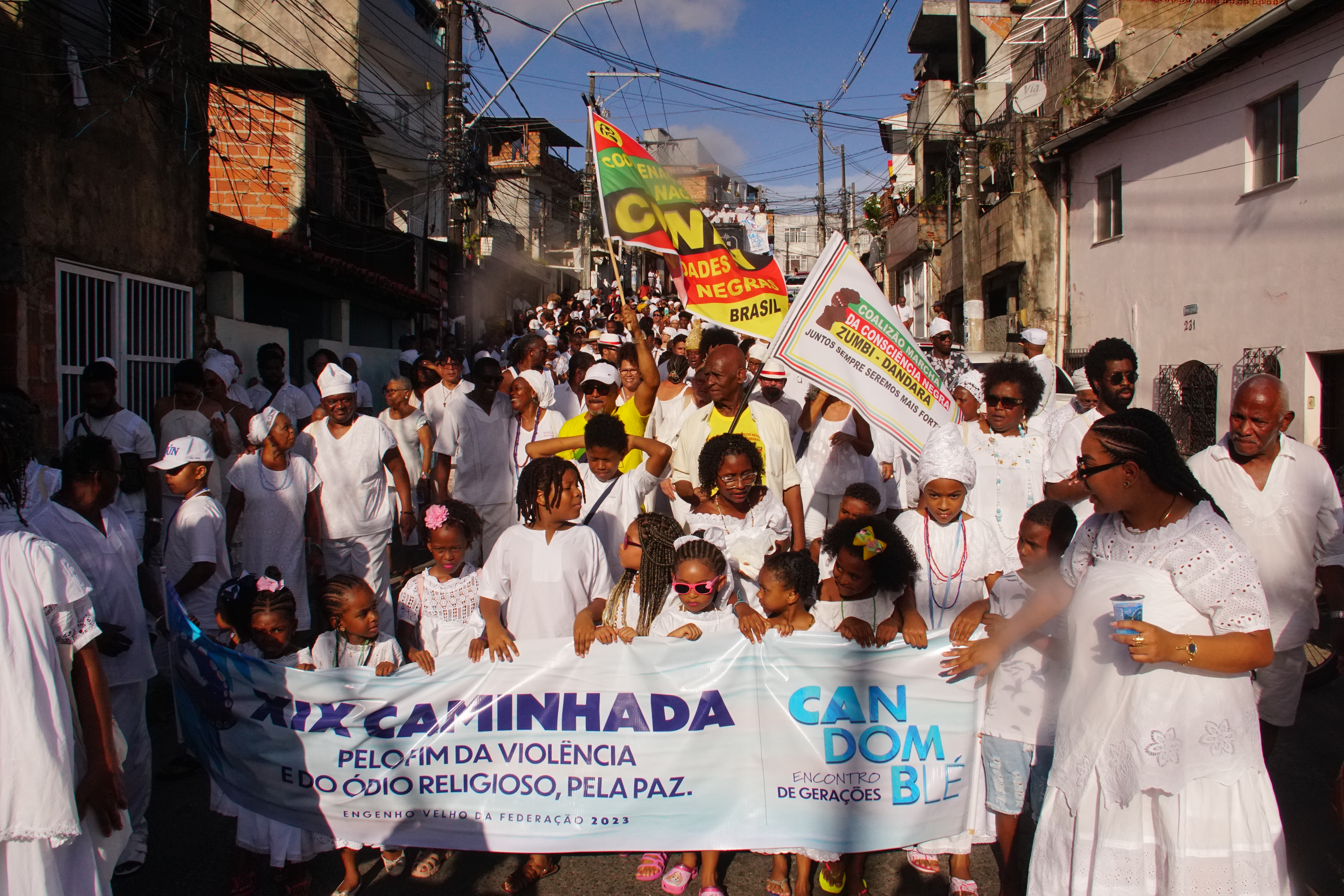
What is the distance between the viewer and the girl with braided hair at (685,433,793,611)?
4520 millimetres

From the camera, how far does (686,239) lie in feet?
19.7

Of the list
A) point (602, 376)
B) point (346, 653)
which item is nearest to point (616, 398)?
point (602, 376)

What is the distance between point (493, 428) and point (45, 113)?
467 cm

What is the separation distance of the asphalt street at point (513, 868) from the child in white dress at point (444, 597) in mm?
982

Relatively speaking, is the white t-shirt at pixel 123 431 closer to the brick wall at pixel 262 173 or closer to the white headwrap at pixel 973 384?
the white headwrap at pixel 973 384

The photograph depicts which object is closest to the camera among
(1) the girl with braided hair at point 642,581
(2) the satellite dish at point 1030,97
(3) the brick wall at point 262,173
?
(1) the girl with braided hair at point 642,581

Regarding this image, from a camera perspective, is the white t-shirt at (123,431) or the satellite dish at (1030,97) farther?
the satellite dish at (1030,97)

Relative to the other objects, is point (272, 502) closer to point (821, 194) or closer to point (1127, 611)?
point (1127, 611)

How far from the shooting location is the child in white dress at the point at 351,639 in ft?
12.9

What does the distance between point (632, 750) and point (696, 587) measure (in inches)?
27.0

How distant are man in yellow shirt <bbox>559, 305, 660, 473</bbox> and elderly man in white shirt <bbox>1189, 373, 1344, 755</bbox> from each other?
10.5ft

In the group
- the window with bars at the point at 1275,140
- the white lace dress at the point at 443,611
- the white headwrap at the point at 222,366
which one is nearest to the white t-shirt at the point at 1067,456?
the white lace dress at the point at 443,611

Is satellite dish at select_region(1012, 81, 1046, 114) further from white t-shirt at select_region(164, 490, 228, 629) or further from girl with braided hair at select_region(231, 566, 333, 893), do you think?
girl with braided hair at select_region(231, 566, 333, 893)

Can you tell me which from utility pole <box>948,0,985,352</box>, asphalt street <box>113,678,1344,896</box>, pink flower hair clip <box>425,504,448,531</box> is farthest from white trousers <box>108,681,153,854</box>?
utility pole <box>948,0,985,352</box>
